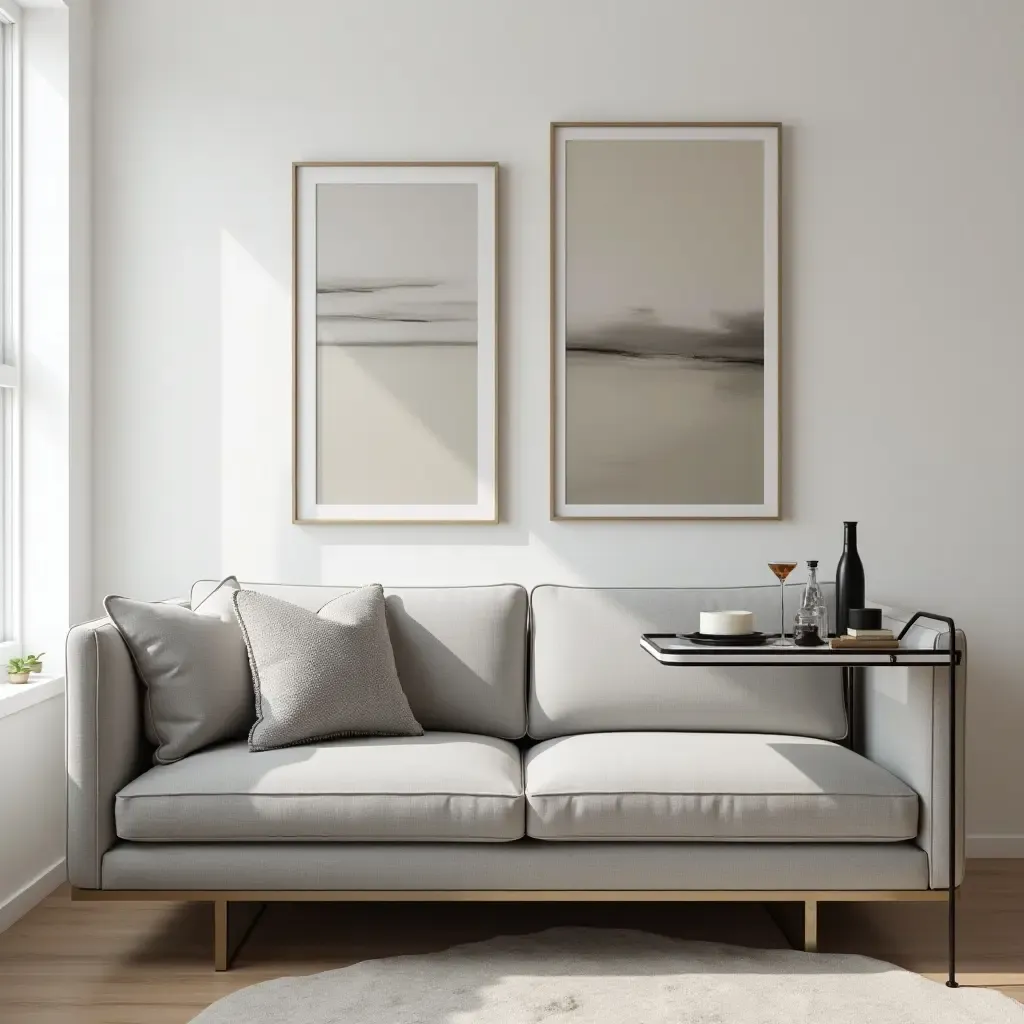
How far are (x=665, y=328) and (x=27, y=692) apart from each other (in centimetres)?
219

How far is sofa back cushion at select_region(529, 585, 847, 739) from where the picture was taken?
2.98m

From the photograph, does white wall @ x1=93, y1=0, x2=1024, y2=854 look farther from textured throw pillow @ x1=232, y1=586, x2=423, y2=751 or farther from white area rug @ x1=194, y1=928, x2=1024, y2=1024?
white area rug @ x1=194, y1=928, x2=1024, y2=1024

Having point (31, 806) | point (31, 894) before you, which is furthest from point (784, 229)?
point (31, 894)

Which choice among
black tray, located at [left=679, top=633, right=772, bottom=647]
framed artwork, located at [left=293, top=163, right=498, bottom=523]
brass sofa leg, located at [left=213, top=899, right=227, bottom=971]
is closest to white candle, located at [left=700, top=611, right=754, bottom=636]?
black tray, located at [left=679, top=633, right=772, bottom=647]

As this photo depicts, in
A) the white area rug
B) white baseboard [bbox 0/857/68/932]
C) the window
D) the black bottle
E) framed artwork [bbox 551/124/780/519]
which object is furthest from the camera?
framed artwork [bbox 551/124/780/519]

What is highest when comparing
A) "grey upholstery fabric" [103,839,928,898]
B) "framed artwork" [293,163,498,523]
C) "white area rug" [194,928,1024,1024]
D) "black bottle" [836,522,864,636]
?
"framed artwork" [293,163,498,523]

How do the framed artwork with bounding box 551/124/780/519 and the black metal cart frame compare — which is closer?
the black metal cart frame

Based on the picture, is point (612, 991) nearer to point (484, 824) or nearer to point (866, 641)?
point (484, 824)

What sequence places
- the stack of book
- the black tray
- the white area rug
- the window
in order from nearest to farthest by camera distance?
the white area rug
the stack of book
the black tray
the window

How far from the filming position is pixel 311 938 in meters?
2.68

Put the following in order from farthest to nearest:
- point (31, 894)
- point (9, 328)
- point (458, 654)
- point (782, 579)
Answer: point (9, 328) → point (458, 654) → point (31, 894) → point (782, 579)

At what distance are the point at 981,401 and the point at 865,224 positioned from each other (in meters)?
0.68

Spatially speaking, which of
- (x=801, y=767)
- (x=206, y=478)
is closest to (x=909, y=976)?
(x=801, y=767)

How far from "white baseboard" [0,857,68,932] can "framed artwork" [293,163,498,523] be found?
1.27 meters
